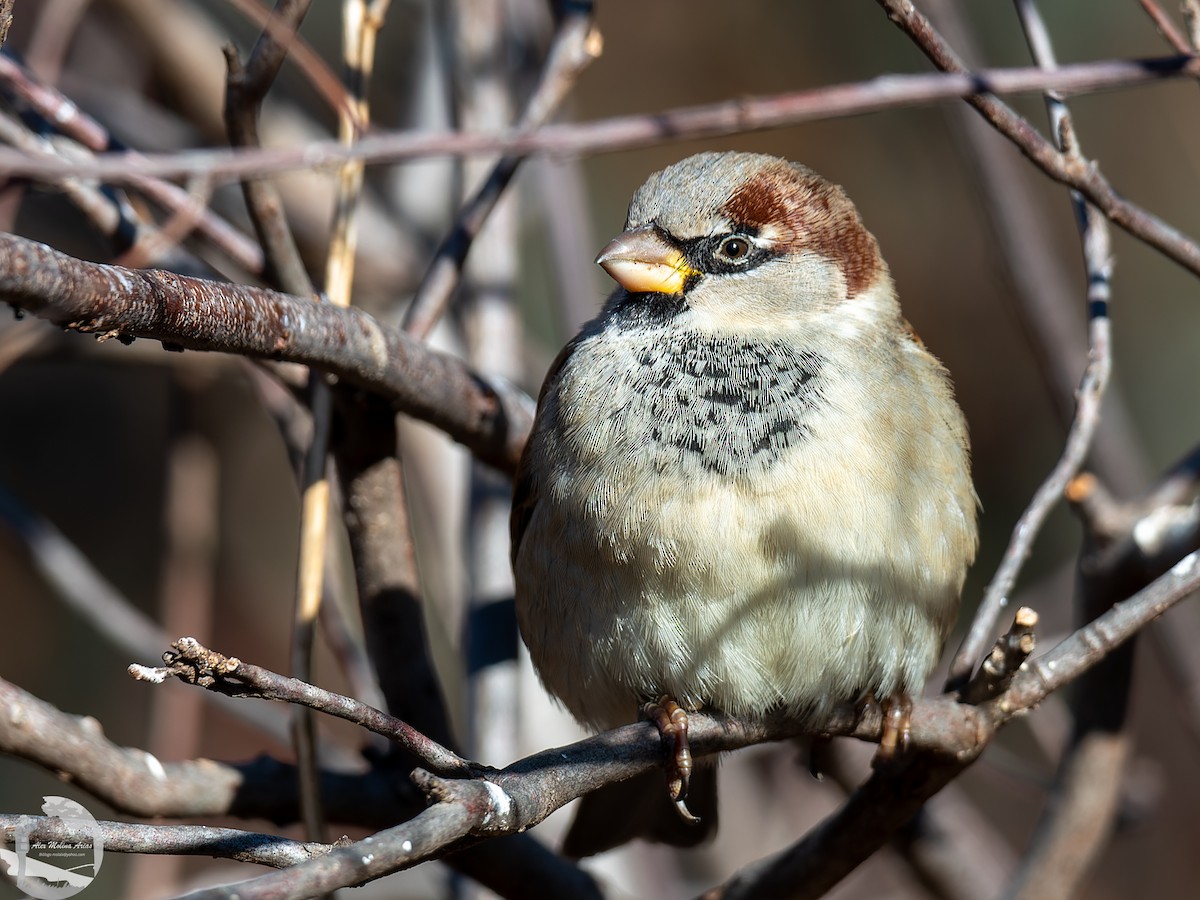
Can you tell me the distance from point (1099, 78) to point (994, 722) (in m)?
0.78

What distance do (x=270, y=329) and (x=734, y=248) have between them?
0.88 metres

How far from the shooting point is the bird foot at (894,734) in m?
1.68

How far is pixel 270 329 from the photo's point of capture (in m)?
1.41

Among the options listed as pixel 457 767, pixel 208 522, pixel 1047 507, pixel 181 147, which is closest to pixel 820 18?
pixel 181 147

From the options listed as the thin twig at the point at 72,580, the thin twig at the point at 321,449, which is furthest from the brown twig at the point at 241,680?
the thin twig at the point at 72,580

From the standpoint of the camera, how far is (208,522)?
2865 millimetres

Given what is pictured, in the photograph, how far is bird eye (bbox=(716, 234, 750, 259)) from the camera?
2.05 m

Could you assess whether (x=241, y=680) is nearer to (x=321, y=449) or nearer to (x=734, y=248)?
(x=321, y=449)

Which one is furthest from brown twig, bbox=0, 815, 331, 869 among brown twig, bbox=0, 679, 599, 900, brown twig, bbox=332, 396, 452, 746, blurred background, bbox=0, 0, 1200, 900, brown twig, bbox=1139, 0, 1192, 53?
brown twig, bbox=1139, 0, 1192, 53

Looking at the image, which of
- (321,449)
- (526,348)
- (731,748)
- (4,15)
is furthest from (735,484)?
(526,348)

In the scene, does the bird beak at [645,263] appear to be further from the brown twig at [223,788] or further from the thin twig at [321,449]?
the brown twig at [223,788]

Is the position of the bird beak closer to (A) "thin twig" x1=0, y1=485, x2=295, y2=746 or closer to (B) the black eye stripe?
(B) the black eye stripe

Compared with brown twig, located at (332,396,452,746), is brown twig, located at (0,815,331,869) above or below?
below

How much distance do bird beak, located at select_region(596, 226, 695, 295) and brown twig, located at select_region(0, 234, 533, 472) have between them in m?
0.28
